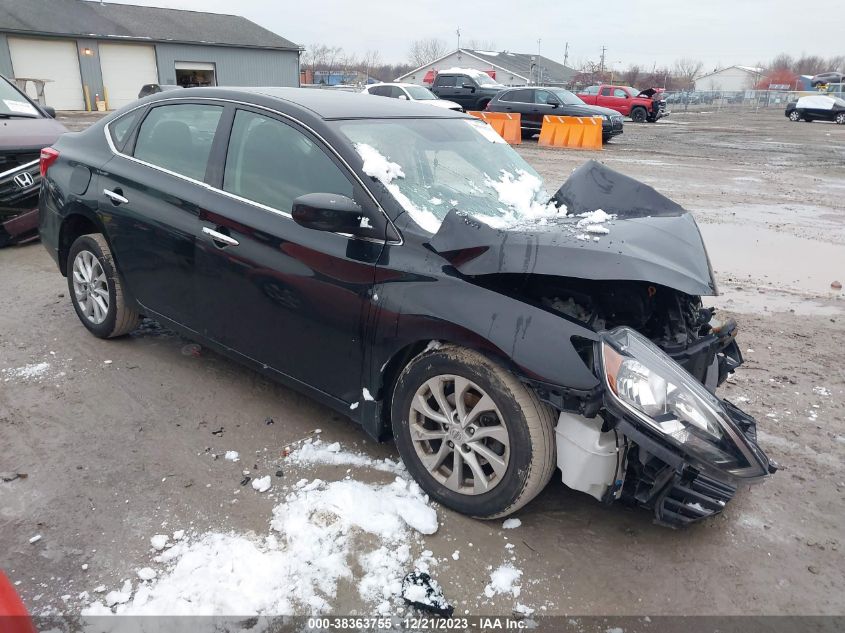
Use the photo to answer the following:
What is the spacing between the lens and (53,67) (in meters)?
30.8

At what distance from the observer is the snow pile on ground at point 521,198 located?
3314 mm

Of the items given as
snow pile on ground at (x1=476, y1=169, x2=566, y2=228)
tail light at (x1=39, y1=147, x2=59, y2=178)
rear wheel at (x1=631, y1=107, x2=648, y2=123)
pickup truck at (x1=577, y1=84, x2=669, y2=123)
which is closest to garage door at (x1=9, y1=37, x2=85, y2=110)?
pickup truck at (x1=577, y1=84, x2=669, y2=123)

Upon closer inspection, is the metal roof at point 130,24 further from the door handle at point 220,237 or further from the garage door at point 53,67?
the door handle at point 220,237

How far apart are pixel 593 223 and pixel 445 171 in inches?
34.6

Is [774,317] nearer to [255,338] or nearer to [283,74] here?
[255,338]

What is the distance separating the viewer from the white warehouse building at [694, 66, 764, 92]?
104 m

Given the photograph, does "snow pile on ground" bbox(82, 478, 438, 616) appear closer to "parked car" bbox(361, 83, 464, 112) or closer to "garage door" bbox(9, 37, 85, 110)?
"parked car" bbox(361, 83, 464, 112)

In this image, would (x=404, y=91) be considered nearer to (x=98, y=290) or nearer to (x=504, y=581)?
(x=98, y=290)

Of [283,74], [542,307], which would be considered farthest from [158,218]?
[283,74]

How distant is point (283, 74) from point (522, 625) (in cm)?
4212

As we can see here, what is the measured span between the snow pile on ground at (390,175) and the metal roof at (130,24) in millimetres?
33927

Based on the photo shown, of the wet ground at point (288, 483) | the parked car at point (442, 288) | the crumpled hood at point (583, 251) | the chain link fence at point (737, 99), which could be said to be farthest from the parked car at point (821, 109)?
the crumpled hood at point (583, 251)

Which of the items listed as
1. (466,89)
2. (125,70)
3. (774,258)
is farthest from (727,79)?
(774,258)

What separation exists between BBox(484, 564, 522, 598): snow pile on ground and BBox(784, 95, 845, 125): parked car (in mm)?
38099
